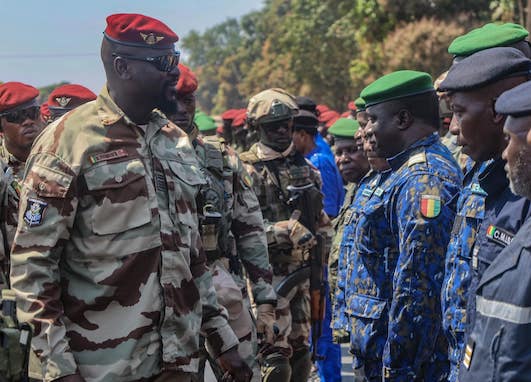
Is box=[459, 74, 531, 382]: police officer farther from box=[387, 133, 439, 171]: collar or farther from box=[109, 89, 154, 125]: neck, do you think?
box=[109, 89, 154, 125]: neck

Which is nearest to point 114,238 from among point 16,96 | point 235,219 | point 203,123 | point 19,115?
point 235,219

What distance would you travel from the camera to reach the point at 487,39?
4.11 meters

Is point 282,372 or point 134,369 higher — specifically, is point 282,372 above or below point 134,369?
below

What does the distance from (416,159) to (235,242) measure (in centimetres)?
145

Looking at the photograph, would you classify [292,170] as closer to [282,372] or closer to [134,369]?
[282,372]

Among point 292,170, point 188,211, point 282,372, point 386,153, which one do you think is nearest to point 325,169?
point 292,170

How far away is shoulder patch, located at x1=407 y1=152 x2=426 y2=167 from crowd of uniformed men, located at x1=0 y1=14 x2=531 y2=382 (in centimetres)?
1

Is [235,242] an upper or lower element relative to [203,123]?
upper

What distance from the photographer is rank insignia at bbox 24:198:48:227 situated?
3.58 metres

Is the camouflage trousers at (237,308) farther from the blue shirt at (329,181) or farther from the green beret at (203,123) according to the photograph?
the green beret at (203,123)

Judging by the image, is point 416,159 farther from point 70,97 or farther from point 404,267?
point 70,97

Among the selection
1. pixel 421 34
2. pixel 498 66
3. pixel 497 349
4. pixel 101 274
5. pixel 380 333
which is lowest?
pixel 421 34

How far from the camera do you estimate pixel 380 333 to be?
4.41 meters

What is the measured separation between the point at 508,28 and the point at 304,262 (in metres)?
3.01
